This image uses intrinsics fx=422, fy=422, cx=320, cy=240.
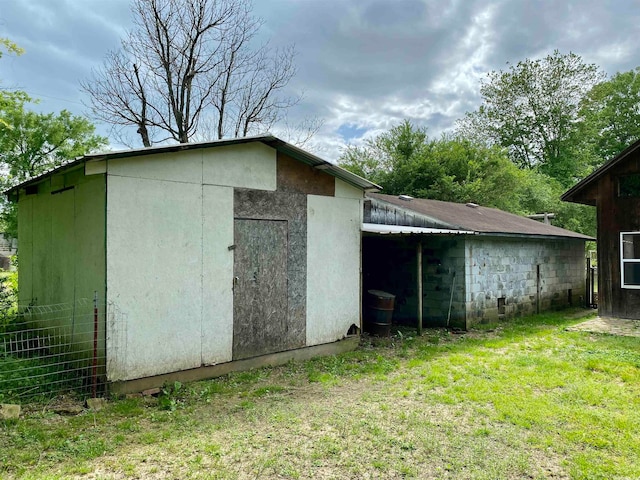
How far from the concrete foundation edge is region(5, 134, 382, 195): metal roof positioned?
267cm

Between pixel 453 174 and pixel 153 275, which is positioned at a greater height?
pixel 453 174

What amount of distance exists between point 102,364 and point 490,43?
1643 centimetres

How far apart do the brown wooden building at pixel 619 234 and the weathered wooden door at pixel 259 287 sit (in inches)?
332

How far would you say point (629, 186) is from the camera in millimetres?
10359

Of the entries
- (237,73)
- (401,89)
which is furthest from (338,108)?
(237,73)

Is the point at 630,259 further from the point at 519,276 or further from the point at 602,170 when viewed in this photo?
the point at 519,276

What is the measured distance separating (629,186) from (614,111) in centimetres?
2495

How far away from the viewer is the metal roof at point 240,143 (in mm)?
4898

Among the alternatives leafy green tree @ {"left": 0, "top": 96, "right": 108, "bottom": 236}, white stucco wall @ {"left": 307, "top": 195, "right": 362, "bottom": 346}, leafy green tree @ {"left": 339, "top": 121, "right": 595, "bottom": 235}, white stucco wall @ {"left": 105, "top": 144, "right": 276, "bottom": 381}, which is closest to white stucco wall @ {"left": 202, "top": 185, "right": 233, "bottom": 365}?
white stucco wall @ {"left": 105, "top": 144, "right": 276, "bottom": 381}

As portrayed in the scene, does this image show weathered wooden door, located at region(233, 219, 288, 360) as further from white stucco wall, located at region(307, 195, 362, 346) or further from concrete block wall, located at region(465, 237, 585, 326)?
concrete block wall, located at region(465, 237, 585, 326)

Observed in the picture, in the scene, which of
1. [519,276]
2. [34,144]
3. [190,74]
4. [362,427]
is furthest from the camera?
[34,144]

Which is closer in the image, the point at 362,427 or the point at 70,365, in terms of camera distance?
the point at 362,427

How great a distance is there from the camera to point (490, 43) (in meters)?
15.6

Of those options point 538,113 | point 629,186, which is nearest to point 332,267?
point 629,186
